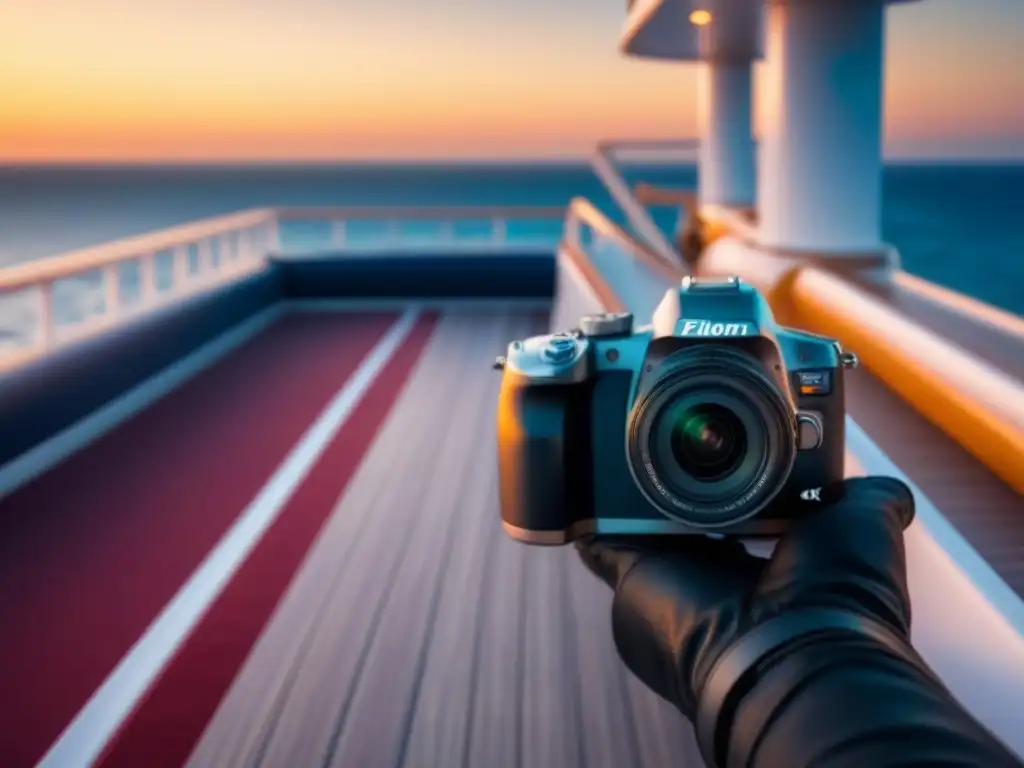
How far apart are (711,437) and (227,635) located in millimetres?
1718

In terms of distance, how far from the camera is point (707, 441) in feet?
4.60

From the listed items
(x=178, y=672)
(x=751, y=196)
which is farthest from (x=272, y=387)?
(x=751, y=196)

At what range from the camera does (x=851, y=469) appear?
2.12 metres

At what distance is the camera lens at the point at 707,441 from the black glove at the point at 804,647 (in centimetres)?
10

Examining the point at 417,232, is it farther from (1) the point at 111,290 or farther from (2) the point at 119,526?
(2) the point at 119,526

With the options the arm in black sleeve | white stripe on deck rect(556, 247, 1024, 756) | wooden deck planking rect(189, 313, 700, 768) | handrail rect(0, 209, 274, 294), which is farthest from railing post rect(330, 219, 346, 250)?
the arm in black sleeve

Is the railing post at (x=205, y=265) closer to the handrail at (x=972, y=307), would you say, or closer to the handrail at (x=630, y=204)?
the handrail at (x=630, y=204)

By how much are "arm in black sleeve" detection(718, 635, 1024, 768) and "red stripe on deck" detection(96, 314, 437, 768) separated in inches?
61.8

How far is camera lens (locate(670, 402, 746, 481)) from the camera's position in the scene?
54.9 inches

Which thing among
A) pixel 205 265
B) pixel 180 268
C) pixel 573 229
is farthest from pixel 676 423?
pixel 573 229

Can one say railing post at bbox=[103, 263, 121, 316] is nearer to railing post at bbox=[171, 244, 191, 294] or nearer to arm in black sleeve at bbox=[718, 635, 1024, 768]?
railing post at bbox=[171, 244, 191, 294]

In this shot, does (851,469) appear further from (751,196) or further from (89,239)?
(89,239)

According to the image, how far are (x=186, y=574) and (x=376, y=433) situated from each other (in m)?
1.74

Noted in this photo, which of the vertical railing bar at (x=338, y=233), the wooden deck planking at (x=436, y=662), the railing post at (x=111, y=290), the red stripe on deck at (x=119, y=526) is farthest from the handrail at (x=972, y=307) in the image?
the vertical railing bar at (x=338, y=233)
